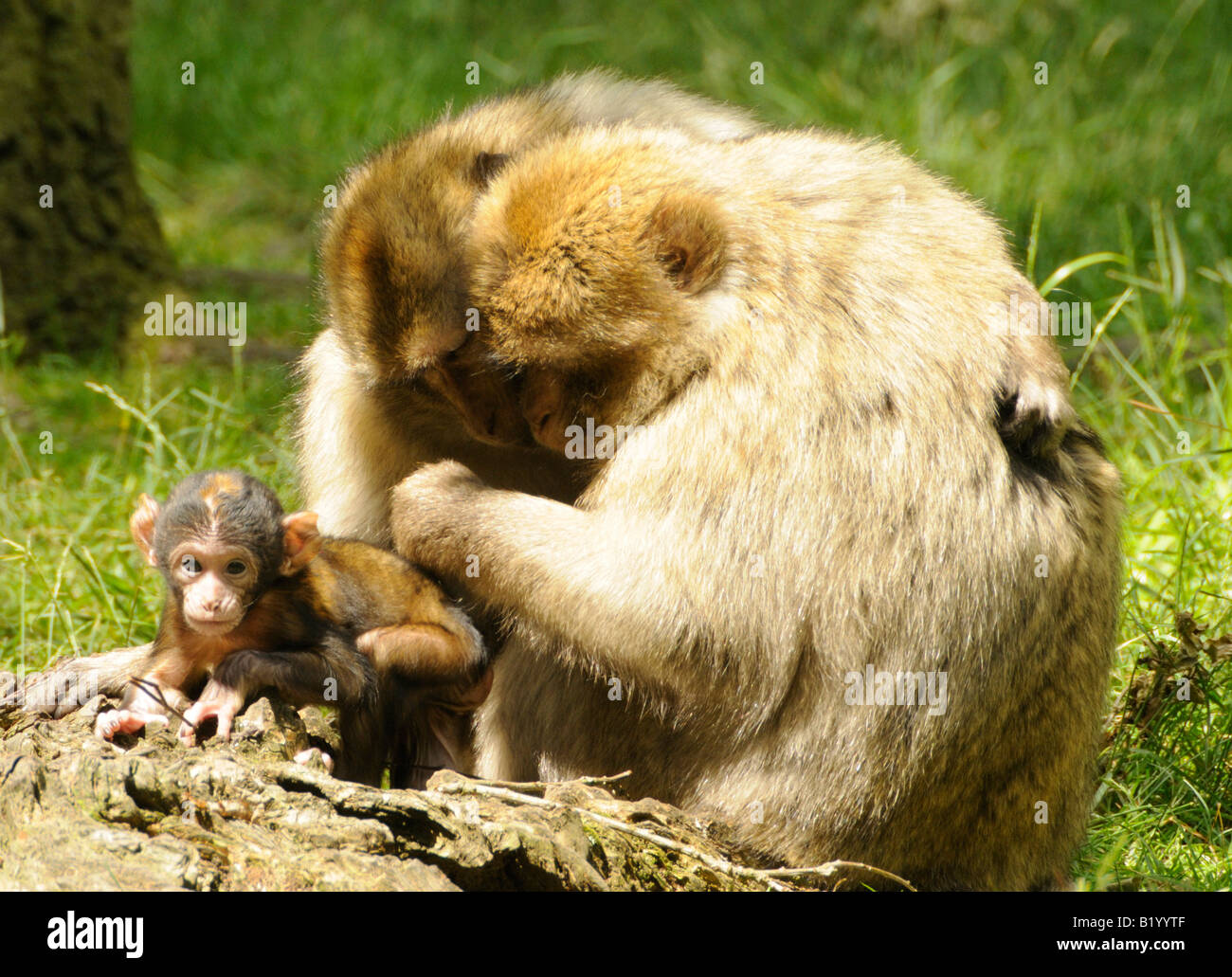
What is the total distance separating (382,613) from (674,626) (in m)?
0.89

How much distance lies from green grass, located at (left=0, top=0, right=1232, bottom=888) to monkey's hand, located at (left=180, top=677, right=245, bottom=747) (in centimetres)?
160

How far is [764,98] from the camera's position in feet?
31.7

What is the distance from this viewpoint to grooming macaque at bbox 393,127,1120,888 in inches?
141

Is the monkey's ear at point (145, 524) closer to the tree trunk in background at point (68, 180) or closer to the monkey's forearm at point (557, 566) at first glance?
the monkey's forearm at point (557, 566)

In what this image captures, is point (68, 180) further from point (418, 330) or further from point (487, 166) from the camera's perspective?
point (418, 330)

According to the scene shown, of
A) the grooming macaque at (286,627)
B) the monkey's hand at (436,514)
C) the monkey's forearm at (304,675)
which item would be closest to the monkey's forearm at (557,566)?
the monkey's hand at (436,514)

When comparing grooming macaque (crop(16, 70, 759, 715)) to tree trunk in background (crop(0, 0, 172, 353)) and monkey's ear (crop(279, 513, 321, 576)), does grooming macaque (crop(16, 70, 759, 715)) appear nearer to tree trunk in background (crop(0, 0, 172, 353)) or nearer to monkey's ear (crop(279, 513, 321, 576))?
monkey's ear (crop(279, 513, 321, 576))

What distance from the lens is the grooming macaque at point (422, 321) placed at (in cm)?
389

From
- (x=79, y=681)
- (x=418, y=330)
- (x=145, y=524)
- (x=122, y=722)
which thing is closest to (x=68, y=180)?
(x=79, y=681)

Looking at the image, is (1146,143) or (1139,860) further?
(1146,143)

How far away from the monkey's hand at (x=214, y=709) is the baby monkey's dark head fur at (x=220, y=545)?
145 millimetres

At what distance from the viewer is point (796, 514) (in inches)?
140

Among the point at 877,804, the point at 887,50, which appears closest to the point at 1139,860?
the point at 877,804
